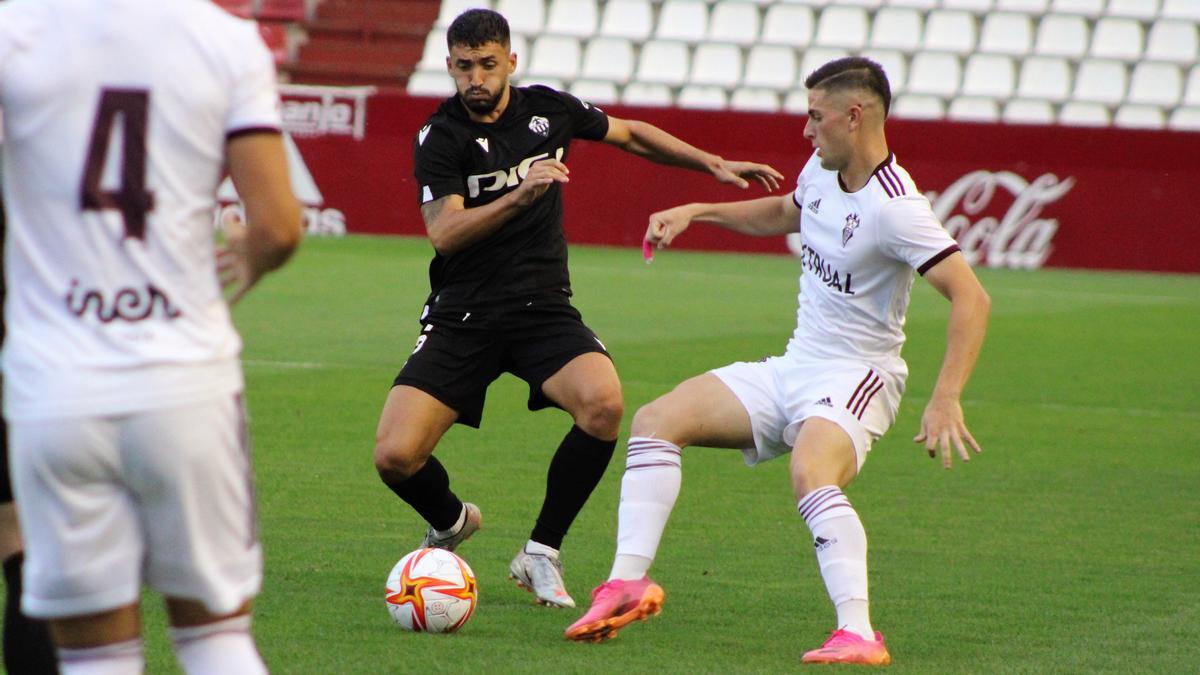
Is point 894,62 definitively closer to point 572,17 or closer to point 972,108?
point 972,108

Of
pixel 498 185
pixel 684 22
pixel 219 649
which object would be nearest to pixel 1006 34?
pixel 684 22

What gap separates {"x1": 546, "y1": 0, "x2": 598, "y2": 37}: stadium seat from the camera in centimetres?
2592

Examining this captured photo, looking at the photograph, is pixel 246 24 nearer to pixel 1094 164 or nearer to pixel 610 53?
pixel 1094 164

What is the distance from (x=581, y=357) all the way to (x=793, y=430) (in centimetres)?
90

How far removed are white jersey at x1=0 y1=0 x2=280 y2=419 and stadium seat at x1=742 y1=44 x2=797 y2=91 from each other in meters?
22.3

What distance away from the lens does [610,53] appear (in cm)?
2539

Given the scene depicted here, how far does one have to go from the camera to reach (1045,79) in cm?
2420

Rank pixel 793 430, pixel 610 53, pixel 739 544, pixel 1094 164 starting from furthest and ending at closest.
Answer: pixel 610 53 < pixel 1094 164 < pixel 739 544 < pixel 793 430

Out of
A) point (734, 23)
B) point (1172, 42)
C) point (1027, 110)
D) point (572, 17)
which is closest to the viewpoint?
point (1027, 110)

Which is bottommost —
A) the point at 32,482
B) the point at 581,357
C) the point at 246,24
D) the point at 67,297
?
the point at 581,357

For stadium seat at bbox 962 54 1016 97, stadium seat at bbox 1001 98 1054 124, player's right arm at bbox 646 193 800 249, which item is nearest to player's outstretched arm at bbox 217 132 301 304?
player's right arm at bbox 646 193 800 249

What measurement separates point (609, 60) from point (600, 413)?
2026 cm

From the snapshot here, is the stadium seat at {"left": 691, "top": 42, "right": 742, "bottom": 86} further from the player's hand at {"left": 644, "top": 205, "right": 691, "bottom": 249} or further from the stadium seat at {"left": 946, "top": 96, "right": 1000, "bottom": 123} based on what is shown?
the player's hand at {"left": 644, "top": 205, "right": 691, "bottom": 249}

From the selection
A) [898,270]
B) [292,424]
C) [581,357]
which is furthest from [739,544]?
[292,424]
